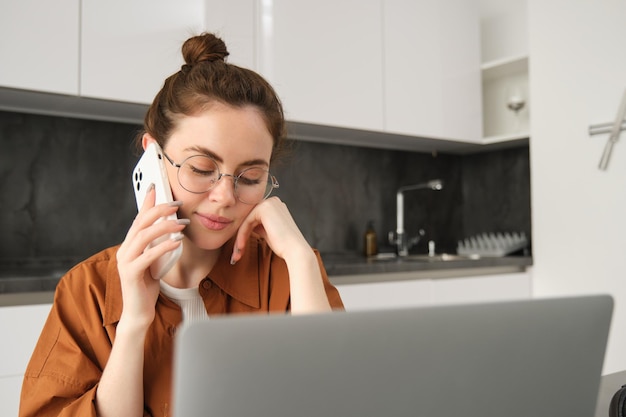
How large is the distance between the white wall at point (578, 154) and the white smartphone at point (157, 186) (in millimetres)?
2053

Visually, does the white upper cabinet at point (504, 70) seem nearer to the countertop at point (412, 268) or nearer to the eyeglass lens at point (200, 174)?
the countertop at point (412, 268)

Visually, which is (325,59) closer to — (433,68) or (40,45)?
(433,68)

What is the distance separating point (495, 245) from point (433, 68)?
95 centimetres

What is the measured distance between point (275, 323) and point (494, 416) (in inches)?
8.1

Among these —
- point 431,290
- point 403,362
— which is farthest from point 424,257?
point 403,362

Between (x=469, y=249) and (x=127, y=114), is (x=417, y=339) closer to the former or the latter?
(x=127, y=114)

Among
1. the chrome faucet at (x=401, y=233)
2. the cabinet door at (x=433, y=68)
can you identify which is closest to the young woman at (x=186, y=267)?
the cabinet door at (x=433, y=68)

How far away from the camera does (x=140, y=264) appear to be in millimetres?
858

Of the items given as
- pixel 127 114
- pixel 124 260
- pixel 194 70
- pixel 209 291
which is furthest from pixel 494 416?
pixel 127 114

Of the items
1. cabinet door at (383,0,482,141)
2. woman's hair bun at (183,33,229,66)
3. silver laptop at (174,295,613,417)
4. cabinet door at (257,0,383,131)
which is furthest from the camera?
cabinet door at (383,0,482,141)

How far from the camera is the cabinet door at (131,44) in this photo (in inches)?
73.9

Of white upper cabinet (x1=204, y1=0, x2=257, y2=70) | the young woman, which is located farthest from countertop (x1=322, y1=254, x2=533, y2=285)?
the young woman

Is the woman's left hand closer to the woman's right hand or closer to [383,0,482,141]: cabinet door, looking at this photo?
the woman's right hand

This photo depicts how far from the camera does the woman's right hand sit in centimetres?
86
